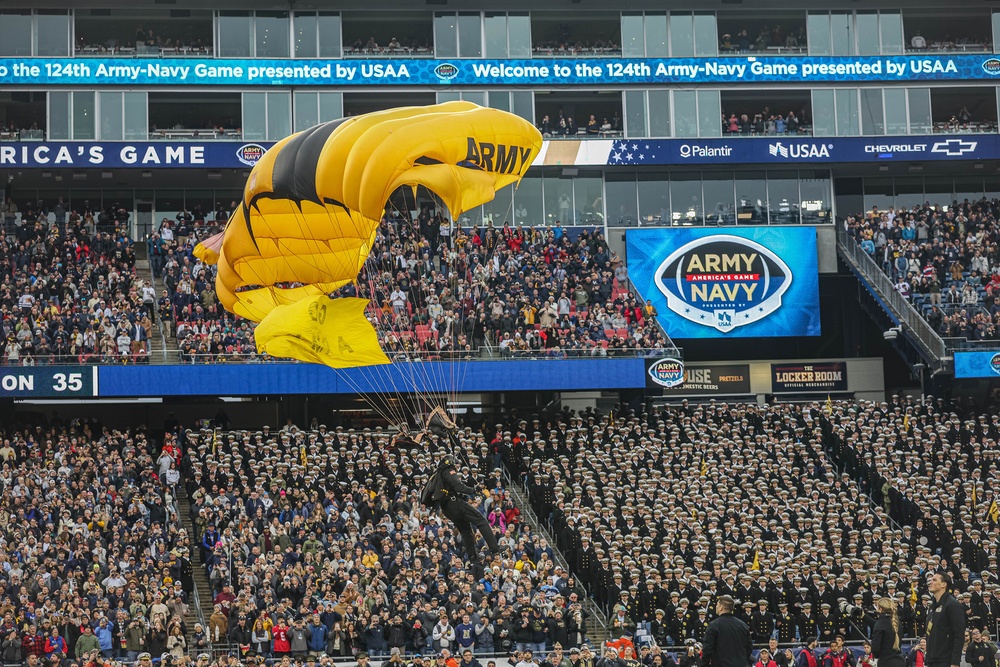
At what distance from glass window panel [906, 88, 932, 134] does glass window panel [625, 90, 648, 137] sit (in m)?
8.27

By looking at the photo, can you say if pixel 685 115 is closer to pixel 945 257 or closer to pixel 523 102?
pixel 523 102

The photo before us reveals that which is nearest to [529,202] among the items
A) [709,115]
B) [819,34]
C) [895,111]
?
[709,115]

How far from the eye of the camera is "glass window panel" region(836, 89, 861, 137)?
44781mm

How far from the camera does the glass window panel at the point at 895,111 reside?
4481 centimetres

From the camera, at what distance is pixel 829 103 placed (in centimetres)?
4500

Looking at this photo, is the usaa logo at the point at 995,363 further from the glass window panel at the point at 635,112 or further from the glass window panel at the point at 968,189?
the glass window panel at the point at 635,112

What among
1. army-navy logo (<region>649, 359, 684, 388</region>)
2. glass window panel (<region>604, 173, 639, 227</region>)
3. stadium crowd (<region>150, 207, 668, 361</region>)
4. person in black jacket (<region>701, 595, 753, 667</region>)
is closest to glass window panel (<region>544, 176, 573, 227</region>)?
glass window panel (<region>604, 173, 639, 227</region>)

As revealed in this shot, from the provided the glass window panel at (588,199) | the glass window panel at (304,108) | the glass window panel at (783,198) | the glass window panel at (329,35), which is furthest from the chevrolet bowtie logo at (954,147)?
the glass window panel at (304,108)

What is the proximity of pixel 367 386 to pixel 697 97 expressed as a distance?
48.3 ft

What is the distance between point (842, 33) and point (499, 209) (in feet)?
40.1

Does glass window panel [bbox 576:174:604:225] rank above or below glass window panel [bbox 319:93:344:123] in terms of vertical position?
below

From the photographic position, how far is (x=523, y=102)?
44.4 meters

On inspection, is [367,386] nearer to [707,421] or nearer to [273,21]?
[707,421]

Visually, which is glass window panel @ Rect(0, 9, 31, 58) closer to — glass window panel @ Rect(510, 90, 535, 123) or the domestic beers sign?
glass window panel @ Rect(510, 90, 535, 123)
